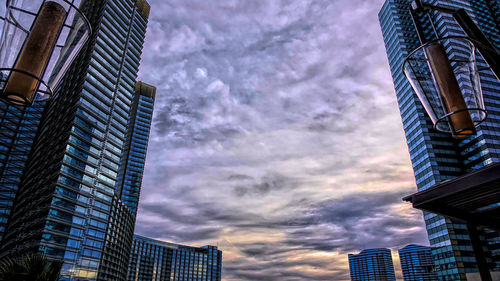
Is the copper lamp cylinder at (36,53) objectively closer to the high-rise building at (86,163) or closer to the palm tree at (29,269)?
the palm tree at (29,269)

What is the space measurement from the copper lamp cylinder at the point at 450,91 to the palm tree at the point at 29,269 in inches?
321

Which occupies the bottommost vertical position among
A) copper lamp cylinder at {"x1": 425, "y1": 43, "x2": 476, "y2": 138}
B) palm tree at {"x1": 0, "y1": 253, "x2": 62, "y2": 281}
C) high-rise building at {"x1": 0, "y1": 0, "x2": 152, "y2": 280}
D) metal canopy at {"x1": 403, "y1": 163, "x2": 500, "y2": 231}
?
palm tree at {"x1": 0, "y1": 253, "x2": 62, "y2": 281}

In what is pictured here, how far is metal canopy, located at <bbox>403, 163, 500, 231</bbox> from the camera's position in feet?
20.0

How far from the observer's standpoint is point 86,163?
80.6 m

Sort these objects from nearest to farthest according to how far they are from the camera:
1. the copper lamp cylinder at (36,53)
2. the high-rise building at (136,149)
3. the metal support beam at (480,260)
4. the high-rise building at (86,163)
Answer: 1. the copper lamp cylinder at (36,53)
2. the metal support beam at (480,260)
3. the high-rise building at (86,163)
4. the high-rise building at (136,149)

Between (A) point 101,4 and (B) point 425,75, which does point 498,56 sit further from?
(A) point 101,4

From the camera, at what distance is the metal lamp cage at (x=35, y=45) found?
2309 millimetres

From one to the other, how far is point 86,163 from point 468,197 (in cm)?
8735

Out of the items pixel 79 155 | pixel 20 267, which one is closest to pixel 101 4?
pixel 79 155

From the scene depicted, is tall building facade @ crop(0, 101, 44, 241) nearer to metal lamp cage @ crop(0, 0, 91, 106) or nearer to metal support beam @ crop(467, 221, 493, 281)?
metal lamp cage @ crop(0, 0, 91, 106)

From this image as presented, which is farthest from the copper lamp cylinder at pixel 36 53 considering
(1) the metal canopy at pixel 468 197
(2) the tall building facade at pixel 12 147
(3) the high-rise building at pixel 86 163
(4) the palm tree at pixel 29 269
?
(2) the tall building facade at pixel 12 147

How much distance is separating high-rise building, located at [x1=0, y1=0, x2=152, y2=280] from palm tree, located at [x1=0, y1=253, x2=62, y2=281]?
193 ft

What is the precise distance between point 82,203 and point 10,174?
55627mm

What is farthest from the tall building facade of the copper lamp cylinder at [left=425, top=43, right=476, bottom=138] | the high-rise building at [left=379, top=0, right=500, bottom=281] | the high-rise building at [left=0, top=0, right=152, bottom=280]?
the copper lamp cylinder at [left=425, top=43, right=476, bottom=138]
